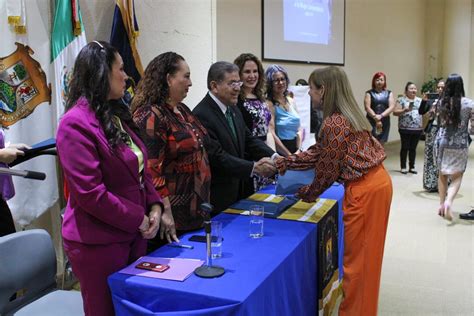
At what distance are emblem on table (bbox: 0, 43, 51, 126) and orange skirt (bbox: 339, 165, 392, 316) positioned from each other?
6.72ft

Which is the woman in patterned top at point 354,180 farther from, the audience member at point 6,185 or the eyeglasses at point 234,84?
the audience member at point 6,185

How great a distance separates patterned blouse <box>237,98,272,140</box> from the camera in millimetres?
3154

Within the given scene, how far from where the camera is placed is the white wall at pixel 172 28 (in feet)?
11.1

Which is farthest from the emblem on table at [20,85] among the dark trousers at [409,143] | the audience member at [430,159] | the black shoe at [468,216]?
the dark trousers at [409,143]

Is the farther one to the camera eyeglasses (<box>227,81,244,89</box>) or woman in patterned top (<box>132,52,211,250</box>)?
eyeglasses (<box>227,81,244,89</box>)

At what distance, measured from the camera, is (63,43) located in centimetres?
300

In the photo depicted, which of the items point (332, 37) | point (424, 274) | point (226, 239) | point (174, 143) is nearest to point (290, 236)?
point (226, 239)

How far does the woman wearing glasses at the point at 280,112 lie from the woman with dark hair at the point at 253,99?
0.20 m

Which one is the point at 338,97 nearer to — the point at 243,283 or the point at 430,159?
the point at 243,283

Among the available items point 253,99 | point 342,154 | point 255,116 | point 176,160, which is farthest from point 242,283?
point 253,99

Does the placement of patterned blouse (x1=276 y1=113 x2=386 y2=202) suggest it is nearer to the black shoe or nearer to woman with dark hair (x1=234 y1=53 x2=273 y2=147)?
woman with dark hair (x1=234 y1=53 x2=273 y2=147)

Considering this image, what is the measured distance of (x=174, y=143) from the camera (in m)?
2.00

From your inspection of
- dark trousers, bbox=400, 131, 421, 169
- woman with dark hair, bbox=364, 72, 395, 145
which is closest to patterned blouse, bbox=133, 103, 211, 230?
woman with dark hair, bbox=364, 72, 395, 145

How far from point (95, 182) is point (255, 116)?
1.80m
